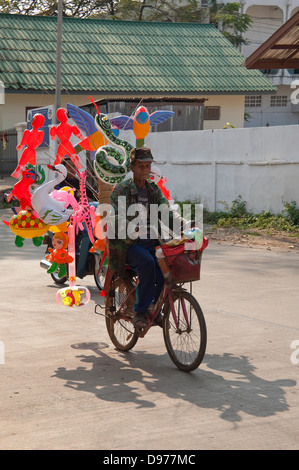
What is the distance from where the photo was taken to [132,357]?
6934 mm

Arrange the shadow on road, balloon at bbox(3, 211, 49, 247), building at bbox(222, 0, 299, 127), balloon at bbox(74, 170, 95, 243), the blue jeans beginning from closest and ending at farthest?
1. the shadow on road
2. the blue jeans
3. balloon at bbox(3, 211, 49, 247)
4. balloon at bbox(74, 170, 95, 243)
5. building at bbox(222, 0, 299, 127)

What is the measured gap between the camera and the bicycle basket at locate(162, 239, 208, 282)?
6207 mm

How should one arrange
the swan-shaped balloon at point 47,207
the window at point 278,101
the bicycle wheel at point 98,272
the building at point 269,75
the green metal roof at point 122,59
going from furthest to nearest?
the window at point 278,101 → the building at point 269,75 → the green metal roof at point 122,59 → the bicycle wheel at point 98,272 → the swan-shaped balloon at point 47,207

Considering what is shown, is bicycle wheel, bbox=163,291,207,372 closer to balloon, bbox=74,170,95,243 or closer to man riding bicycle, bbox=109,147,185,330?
man riding bicycle, bbox=109,147,185,330

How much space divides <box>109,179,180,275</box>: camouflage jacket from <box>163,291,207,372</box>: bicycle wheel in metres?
0.59

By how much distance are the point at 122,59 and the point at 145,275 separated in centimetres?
2684

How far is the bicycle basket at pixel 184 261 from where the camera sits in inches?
244

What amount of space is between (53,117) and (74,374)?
747 inches

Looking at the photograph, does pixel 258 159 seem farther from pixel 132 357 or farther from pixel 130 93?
pixel 130 93

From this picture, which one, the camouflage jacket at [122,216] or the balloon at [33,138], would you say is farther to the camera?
the balloon at [33,138]

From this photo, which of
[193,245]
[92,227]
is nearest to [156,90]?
[92,227]
